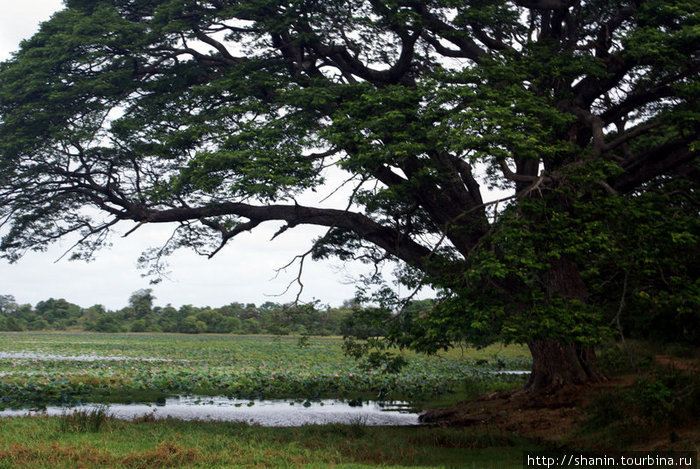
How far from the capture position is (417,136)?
41.1 feet

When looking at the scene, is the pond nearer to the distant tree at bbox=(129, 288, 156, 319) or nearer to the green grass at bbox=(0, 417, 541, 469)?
the green grass at bbox=(0, 417, 541, 469)

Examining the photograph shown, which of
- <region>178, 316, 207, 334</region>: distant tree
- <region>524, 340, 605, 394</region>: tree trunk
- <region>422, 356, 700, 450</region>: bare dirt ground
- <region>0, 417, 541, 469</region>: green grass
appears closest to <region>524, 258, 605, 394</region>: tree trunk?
<region>524, 340, 605, 394</region>: tree trunk

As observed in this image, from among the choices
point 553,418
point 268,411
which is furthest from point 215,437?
point 553,418

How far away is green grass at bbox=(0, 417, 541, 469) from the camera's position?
8523mm

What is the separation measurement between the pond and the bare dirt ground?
1421 millimetres

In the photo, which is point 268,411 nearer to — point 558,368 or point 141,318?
point 558,368

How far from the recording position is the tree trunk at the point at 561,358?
1405cm

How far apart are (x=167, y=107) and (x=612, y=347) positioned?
49.6 ft

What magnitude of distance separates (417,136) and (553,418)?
20.9 ft

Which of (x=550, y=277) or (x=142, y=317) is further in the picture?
(x=142, y=317)

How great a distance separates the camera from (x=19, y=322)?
276 ft

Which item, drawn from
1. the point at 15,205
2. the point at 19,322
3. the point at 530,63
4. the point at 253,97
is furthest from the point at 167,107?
the point at 19,322

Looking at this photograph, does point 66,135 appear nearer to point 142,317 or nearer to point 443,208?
point 443,208

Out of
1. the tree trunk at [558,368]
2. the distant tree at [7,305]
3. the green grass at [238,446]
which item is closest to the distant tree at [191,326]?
the distant tree at [7,305]
